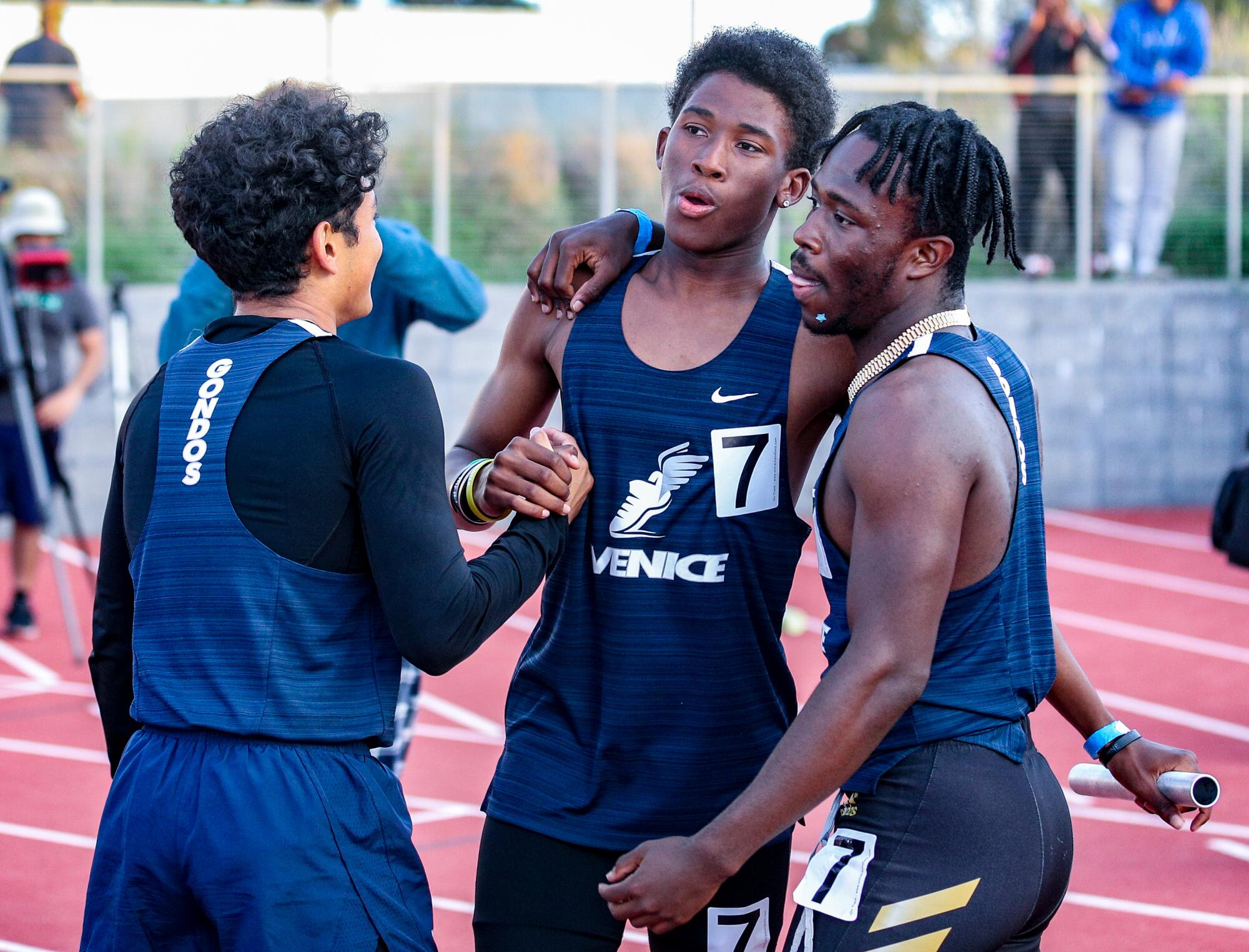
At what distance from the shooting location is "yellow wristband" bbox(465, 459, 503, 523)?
255 cm

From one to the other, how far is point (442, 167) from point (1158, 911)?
33.5ft

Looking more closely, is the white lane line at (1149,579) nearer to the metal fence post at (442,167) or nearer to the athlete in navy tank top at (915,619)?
the metal fence post at (442,167)

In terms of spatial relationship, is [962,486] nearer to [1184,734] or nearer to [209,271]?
[209,271]

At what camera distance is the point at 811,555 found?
11.7m

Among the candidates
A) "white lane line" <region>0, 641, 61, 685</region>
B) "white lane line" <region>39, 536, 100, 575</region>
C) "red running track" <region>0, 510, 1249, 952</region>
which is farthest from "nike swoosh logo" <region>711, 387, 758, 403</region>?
"white lane line" <region>39, 536, 100, 575</region>

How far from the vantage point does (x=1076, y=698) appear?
262cm

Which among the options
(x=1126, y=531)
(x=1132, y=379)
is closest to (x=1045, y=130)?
(x=1132, y=379)

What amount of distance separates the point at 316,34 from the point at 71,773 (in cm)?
1007

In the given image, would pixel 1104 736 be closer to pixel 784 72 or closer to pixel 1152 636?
pixel 784 72

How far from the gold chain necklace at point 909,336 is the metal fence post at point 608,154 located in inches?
434

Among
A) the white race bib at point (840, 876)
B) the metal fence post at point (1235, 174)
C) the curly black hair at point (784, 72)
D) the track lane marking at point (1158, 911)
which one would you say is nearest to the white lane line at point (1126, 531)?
the metal fence post at point (1235, 174)

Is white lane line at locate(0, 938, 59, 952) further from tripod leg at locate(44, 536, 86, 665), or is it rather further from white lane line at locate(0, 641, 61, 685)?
tripod leg at locate(44, 536, 86, 665)

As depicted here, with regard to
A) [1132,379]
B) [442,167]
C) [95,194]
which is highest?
[442,167]

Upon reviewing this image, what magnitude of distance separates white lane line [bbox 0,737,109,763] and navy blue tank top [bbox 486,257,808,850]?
13.9ft
